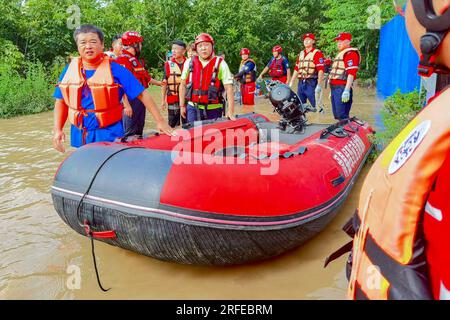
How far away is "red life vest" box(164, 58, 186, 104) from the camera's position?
5.60m

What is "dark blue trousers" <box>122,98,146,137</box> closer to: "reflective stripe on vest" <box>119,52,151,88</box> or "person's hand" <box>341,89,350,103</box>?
"reflective stripe on vest" <box>119,52,151,88</box>

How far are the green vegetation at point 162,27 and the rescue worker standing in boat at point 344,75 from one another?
22.4 ft

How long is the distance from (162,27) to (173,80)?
1196 cm

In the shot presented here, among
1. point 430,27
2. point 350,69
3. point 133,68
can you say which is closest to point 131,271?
point 430,27

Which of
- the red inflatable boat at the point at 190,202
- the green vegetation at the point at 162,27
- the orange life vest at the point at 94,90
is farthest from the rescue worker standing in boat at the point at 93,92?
the green vegetation at the point at 162,27

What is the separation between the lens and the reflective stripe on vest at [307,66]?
6.63m

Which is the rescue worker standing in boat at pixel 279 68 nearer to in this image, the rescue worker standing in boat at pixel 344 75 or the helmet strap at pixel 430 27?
the rescue worker standing in boat at pixel 344 75

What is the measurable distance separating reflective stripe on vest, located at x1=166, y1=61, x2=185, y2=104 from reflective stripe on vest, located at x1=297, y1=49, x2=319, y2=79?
7.42 feet

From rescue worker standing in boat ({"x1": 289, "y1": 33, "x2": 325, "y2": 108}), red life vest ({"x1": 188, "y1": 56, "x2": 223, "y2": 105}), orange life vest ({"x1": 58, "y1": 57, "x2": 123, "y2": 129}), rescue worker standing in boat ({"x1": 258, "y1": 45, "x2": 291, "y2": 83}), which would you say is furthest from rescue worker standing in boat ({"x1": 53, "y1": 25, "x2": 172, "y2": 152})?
rescue worker standing in boat ({"x1": 258, "y1": 45, "x2": 291, "y2": 83})

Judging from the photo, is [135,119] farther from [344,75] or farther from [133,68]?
[344,75]

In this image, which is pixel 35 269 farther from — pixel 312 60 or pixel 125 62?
pixel 312 60

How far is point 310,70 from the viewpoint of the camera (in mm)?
6672

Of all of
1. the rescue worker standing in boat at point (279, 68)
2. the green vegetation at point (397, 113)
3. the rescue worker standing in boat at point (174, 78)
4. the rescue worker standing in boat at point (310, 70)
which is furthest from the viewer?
the rescue worker standing in boat at point (279, 68)

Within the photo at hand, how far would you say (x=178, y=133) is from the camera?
3.32m
